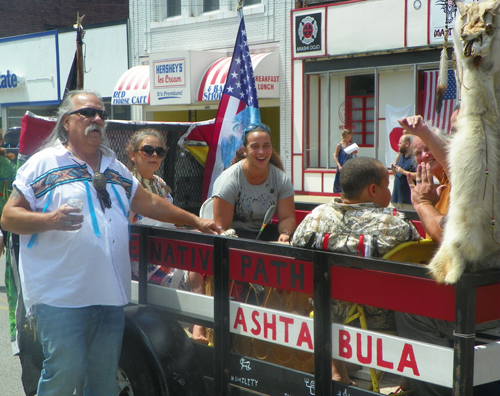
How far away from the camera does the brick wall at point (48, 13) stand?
93.1 ft

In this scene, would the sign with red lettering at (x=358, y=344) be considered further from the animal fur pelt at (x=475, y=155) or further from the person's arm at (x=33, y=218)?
the person's arm at (x=33, y=218)

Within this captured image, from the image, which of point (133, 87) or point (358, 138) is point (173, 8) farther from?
point (358, 138)

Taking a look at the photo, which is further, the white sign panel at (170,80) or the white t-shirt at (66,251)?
the white sign panel at (170,80)

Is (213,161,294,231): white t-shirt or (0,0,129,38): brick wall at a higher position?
(0,0,129,38): brick wall

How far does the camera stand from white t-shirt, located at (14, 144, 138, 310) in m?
2.94

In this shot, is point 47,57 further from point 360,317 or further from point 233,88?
point 360,317

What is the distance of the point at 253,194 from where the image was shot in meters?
4.57

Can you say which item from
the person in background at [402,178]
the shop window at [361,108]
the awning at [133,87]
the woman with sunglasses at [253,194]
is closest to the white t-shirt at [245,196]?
the woman with sunglasses at [253,194]

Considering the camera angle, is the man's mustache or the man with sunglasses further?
the man's mustache

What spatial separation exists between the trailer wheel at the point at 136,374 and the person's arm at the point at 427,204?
1594mm

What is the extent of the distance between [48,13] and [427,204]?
3023 centimetres

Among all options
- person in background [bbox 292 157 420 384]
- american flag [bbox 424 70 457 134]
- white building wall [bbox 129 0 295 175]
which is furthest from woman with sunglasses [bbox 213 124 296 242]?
white building wall [bbox 129 0 295 175]

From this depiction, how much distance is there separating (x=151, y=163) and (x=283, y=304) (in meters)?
1.82

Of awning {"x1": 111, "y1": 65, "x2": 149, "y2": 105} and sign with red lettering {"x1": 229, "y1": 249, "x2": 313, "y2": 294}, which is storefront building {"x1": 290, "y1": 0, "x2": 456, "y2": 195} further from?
sign with red lettering {"x1": 229, "y1": 249, "x2": 313, "y2": 294}
